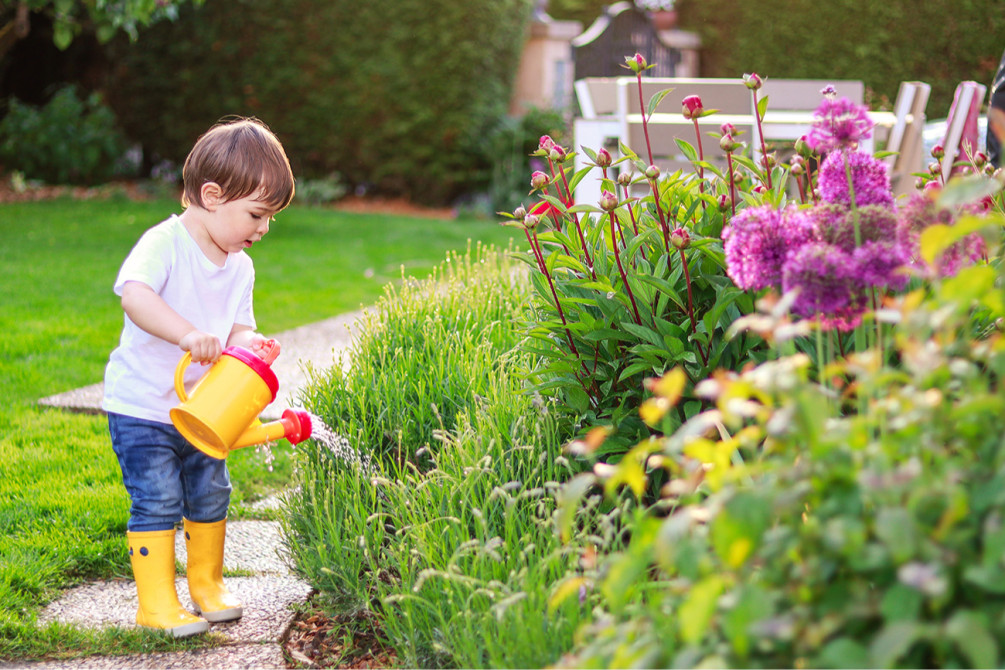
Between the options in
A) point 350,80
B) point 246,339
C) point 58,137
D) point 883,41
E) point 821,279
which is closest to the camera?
point 821,279

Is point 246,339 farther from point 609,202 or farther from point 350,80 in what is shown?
point 350,80

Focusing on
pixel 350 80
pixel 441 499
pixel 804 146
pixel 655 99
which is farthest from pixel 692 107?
pixel 350 80

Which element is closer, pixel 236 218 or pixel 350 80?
pixel 236 218

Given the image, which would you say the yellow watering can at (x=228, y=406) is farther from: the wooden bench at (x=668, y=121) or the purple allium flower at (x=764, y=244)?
the wooden bench at (x=668, y=121)

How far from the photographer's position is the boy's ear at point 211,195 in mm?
2283

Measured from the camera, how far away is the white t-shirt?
7.27 feet

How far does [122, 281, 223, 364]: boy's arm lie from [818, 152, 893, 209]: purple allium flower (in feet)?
4.52

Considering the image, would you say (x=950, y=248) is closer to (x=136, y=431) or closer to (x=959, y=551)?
(x=959, y=551)

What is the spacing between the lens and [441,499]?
189cm

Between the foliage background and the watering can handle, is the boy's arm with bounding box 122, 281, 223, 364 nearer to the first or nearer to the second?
the watering can handle

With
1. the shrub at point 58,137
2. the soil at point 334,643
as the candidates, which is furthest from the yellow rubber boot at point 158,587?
the shrub at point 58,137

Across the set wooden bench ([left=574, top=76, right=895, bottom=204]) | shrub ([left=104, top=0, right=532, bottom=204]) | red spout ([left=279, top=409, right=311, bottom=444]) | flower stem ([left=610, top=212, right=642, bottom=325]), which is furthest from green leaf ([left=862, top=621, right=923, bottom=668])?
shrub ([left=104, top=0, right=532, bottom=204])

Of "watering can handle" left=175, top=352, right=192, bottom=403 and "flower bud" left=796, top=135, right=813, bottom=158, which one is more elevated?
"flower bud" left=796, top=135, right=813, bottom=158

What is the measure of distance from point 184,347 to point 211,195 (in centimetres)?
45
